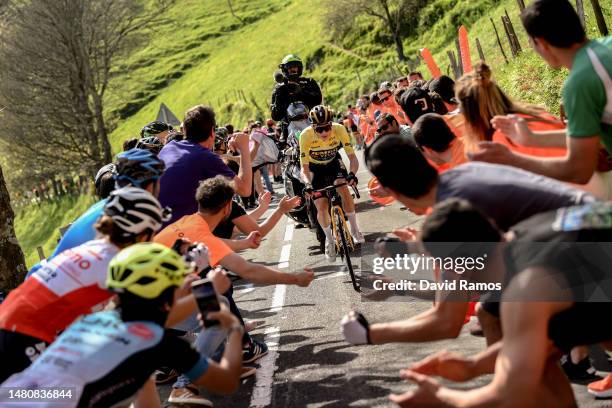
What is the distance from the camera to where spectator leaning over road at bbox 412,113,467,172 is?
621 cm

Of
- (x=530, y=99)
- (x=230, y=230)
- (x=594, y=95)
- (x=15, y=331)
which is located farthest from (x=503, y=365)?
(x=530, y=99)

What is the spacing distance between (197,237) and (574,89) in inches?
122

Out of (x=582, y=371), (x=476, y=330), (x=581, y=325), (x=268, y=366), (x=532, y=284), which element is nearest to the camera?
(x=532, y=284)

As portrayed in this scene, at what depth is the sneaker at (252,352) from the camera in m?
7.44

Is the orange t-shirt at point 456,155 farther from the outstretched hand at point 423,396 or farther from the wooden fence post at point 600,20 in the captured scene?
the wooden fence post at point 600,20

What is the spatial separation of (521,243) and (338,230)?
268 inches

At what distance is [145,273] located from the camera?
4.05 meters

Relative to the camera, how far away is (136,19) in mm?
34938

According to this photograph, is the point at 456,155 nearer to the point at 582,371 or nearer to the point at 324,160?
the point at 582,371

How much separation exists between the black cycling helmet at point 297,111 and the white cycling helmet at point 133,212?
8.61 metres

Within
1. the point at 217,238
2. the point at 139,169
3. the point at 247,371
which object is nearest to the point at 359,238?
the point at 247,371

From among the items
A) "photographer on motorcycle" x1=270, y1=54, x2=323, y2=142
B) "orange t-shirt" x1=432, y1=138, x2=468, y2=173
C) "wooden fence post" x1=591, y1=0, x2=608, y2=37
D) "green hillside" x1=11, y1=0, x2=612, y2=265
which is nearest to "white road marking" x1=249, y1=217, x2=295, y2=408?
"orange t-shirt" x1=432, y1=138, x2=468, y2=173

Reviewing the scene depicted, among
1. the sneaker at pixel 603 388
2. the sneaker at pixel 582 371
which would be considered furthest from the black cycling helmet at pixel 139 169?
the sneaker at pixel 603 388

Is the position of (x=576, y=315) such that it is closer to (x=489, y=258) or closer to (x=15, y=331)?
(x=489, y=258)
